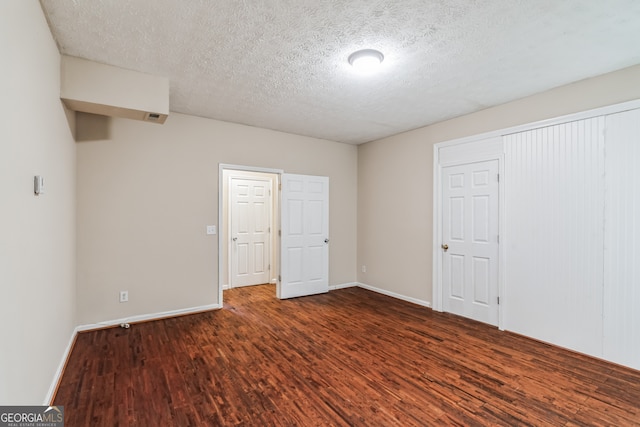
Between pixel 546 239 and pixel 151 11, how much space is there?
4.14 m

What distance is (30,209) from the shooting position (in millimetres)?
1741

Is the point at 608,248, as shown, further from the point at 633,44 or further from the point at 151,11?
the point at 151,11

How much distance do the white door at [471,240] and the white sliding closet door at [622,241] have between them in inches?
39.9

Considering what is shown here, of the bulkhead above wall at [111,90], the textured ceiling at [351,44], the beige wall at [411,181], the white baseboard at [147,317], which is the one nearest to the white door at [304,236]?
the beige wall at [411,181]

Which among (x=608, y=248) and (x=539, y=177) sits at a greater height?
(x=539, y=177)

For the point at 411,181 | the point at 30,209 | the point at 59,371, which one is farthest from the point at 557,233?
the point at 59,371

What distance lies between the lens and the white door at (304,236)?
4.89m

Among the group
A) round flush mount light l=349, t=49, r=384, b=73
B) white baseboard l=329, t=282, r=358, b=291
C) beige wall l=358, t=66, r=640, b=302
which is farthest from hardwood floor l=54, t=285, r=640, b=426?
round flush mount light l=349, t=49, r=384, b=73

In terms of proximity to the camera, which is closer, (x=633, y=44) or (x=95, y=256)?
(x=633, y=44)

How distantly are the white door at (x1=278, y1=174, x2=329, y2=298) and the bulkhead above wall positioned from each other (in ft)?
7.38

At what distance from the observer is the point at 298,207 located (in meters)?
5.03

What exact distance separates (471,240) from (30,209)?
4306 millimetres

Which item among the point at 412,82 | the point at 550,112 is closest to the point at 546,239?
the point at 550,112

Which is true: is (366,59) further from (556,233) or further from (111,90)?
(556,233)
